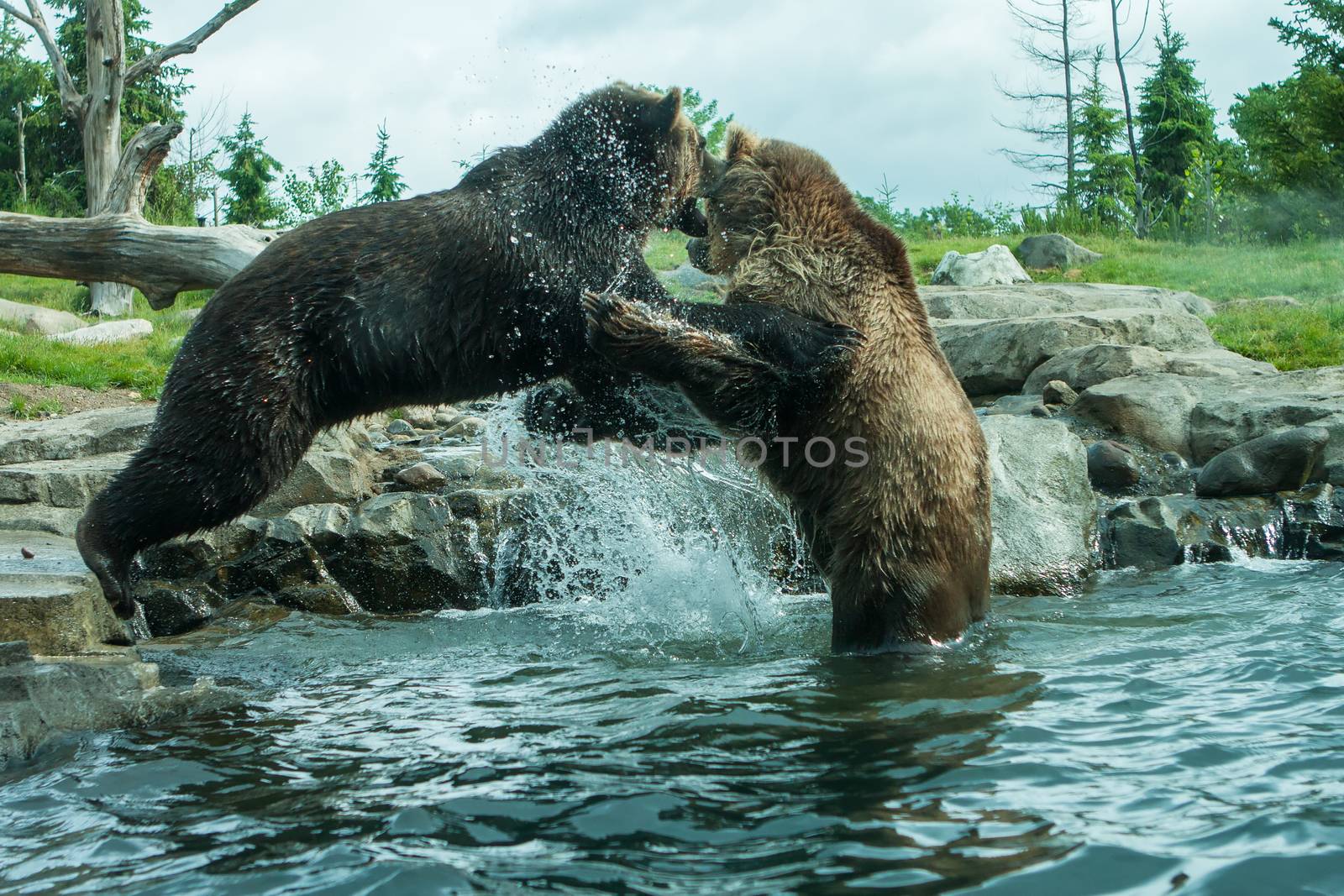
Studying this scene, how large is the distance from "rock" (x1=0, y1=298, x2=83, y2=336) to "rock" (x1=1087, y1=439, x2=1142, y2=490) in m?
12.0

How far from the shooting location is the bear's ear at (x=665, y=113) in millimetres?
5102

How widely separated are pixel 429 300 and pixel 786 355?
58.5 inches

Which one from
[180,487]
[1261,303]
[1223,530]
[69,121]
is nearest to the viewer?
[180,487]

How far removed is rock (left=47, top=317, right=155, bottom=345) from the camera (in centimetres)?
1267

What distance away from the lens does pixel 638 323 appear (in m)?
4.13

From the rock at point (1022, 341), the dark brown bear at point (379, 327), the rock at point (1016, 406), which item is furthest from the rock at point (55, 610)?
the rock at point (1022, 341)

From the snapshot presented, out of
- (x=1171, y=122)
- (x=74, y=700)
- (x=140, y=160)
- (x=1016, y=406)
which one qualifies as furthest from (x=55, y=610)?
(x=1171, y=122)

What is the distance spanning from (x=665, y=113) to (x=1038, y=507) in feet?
9.78

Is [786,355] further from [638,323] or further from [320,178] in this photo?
[320,178]

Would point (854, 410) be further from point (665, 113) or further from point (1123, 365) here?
point (1123, 365)

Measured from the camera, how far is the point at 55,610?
4.38 meters

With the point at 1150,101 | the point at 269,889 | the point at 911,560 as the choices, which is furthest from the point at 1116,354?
the point at 1150,101

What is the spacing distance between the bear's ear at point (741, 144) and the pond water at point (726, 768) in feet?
6.74

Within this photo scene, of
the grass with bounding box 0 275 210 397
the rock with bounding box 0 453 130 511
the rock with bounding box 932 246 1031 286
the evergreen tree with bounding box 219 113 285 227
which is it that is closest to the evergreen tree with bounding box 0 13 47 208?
the evergreen tree with bounding box 219 113 285 227
